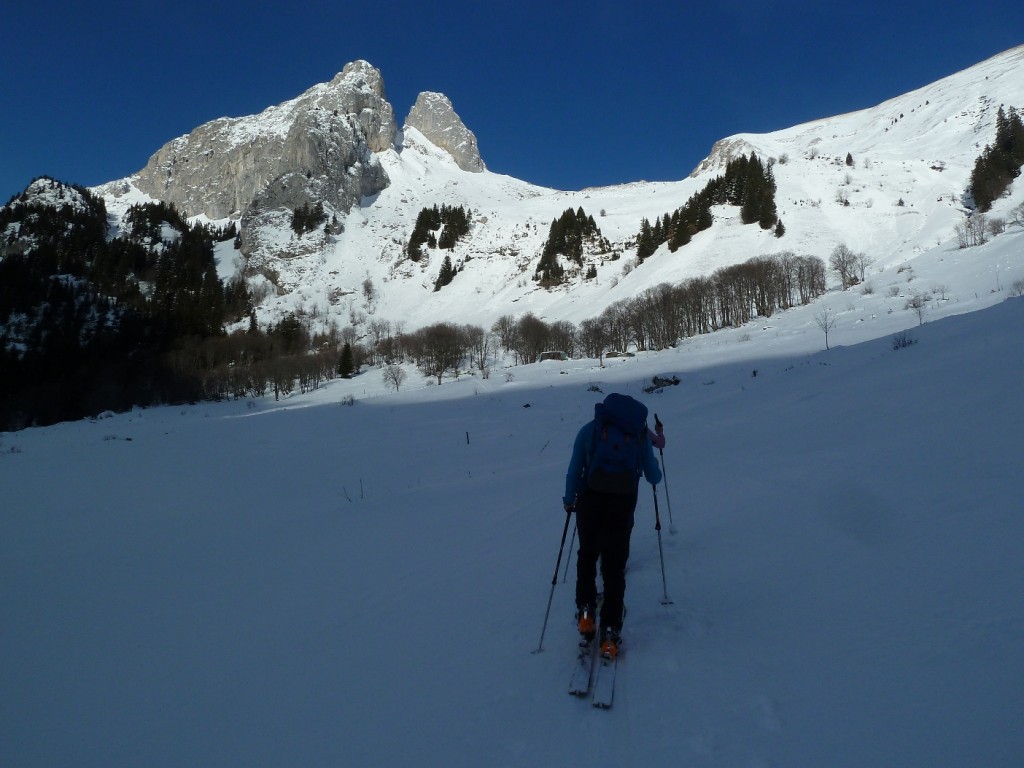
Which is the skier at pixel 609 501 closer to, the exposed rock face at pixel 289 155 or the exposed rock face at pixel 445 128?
the exposed rock face at pixel 289 155

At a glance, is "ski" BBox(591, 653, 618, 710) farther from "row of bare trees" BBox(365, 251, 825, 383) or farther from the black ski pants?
"row of bare trees" BBox(365, 251, 825, 383)

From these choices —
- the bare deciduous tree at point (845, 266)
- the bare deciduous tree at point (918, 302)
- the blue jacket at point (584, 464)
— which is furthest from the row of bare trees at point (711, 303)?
the blue jacket at point (584, 464)

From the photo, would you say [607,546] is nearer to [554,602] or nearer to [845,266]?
[554,602]

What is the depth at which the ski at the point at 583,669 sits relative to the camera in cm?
331

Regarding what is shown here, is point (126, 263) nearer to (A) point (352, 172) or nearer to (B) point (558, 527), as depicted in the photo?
(A) point (352, 172)

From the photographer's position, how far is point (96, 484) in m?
14.0

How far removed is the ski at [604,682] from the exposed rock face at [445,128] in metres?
167

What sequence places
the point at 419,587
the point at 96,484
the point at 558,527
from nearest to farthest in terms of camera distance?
the point at 419,587, the point at 558,527, the point at 96,484

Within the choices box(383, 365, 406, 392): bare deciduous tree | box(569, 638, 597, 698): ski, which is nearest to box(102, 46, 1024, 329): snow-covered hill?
box(383, 365, 406, 392): bare deciduous tree

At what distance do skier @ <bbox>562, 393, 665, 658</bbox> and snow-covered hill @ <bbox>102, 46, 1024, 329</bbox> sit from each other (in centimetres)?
5526

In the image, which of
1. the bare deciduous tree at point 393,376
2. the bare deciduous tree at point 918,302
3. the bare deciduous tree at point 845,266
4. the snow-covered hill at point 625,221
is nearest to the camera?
the bare deciduous tree at point 918,302

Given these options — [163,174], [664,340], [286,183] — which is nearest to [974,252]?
[664,340]

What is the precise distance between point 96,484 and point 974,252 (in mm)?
56779

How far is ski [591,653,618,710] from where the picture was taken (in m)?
3.16
